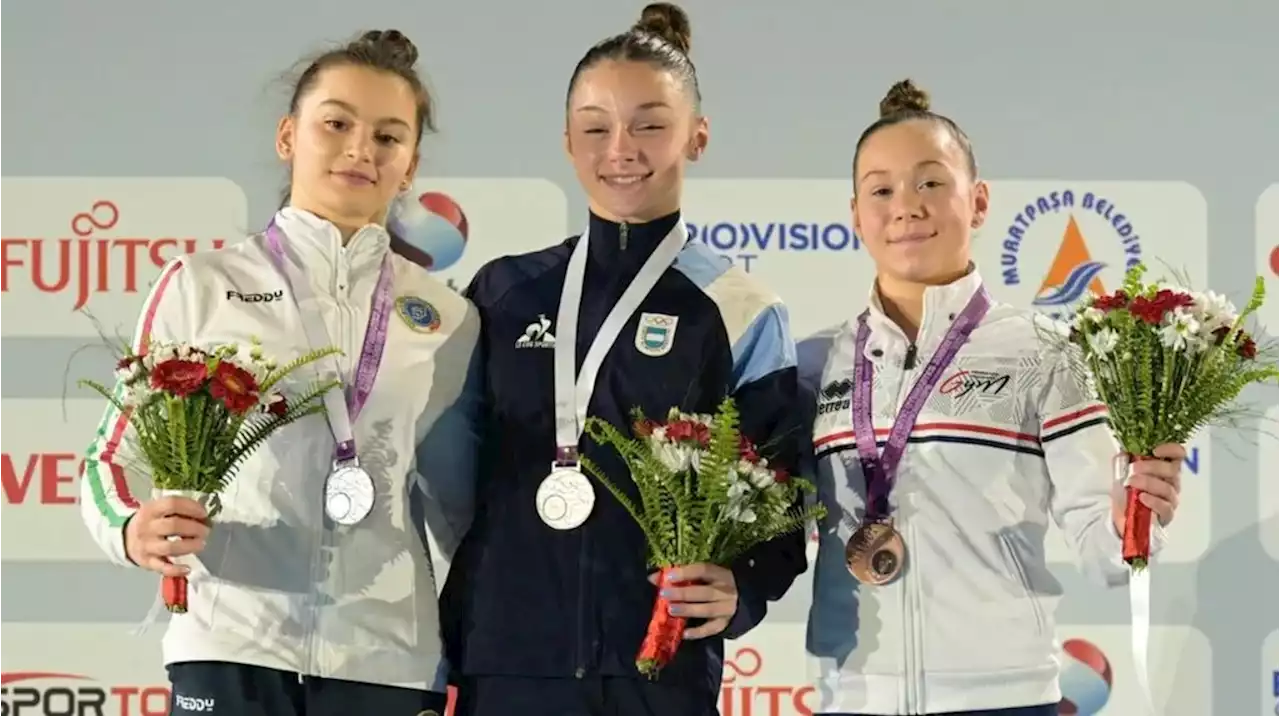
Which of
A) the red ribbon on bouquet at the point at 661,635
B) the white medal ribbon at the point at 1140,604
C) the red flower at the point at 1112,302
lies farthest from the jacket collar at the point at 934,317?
the red ribbon on bouquet at the point at 661,635

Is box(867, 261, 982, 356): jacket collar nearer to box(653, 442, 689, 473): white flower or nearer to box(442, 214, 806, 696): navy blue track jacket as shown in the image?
box(442, 214, 806, 696): navy blue track jacket

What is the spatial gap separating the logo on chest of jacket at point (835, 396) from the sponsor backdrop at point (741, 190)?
1188 millimetres

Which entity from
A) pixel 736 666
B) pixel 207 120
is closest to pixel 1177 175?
pixel 736 666

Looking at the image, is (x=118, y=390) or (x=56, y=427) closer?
(x=118, y=390)

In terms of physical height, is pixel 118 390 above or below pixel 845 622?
above

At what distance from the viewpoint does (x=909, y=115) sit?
8.64ft

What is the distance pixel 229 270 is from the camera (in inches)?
96.0

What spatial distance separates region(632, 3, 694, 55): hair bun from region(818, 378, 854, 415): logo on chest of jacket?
695 mm

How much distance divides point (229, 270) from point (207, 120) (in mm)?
1513

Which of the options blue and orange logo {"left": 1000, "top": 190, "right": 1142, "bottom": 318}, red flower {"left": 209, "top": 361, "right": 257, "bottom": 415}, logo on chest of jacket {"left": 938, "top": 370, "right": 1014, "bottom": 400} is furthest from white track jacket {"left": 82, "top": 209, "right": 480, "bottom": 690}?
blue and orange logo {"left": 1000, "top": 190, "right": 1142, "bottom": 318}

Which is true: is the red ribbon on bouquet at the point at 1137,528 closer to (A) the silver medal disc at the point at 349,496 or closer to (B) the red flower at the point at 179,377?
(A) the silver medal disc at the point at 349,496

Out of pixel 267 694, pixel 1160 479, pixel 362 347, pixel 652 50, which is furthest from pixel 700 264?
pixel 267 694

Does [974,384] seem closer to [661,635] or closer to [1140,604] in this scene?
[1140,604]

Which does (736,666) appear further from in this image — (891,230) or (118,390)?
(118,390)
